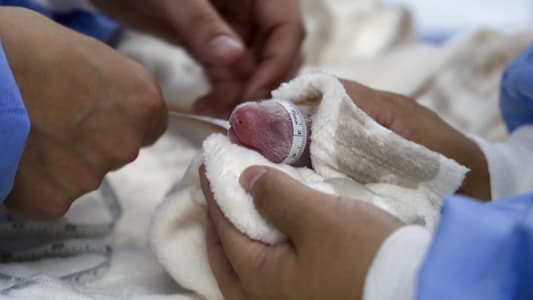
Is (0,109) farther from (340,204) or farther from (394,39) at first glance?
(394,39)

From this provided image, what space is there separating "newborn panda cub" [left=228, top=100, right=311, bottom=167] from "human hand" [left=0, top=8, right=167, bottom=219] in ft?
0.35

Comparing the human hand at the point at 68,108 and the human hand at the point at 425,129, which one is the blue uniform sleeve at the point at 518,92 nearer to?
the human hand at the point at 425,129

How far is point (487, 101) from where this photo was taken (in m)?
0.90

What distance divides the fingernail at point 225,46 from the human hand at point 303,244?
0.27 m

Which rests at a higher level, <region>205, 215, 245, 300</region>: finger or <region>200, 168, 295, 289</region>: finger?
<region>200, 168, 295, 289</region>: finger

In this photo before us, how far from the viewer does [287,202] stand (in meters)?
0.40

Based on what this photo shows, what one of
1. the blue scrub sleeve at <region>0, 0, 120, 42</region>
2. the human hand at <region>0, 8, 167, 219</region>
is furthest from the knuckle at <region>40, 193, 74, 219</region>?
the blue scrub sleeve at <region>0, 0, 120, 42</region>

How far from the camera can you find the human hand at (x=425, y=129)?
21.4 inches

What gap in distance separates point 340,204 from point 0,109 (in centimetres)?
22

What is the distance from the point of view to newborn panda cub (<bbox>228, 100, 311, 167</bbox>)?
1.49 feet

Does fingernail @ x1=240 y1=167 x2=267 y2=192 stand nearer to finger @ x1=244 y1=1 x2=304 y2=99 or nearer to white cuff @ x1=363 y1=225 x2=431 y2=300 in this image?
white cuff @ x1=363 y1=225 x2=431 y2=300

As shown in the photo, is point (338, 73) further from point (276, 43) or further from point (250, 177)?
point (250, 177)

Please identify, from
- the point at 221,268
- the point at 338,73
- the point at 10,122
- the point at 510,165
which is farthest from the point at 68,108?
the point at 338,73

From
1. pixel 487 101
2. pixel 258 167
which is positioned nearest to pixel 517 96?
pixel 487 101
